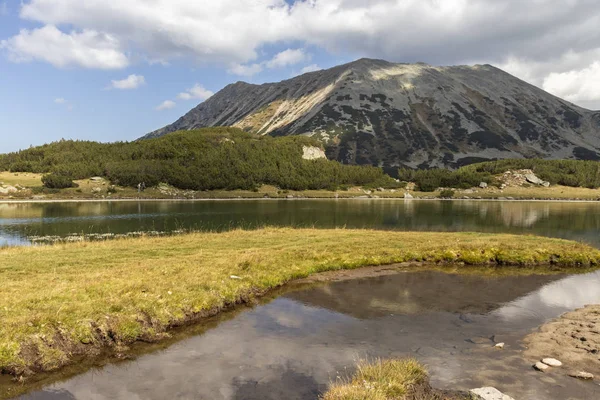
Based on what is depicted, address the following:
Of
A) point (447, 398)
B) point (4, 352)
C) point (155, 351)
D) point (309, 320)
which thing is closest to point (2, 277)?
point (4, 352)

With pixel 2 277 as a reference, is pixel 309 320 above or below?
below

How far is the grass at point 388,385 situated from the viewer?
1132 cm

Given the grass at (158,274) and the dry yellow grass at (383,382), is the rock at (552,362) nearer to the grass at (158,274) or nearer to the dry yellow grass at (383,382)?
the dry yellow grass at (383,382)

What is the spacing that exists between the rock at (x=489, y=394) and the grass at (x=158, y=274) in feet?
44.0

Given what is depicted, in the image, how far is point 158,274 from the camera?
2375 centimetres

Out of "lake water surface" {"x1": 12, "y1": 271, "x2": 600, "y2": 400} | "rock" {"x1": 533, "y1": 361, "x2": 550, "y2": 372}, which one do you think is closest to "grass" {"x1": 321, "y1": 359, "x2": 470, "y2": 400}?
"lake water surface" {"x1": 12, "y1": 271, "x2": 600, "y2": 400}

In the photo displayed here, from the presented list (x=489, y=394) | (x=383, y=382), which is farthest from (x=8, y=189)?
(x=489, y=394)

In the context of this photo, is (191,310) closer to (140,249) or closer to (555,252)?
(140,249)

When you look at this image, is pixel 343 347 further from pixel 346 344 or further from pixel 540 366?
pixel 540 366

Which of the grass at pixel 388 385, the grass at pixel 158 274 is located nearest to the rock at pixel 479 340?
the grass at pixel 388 385

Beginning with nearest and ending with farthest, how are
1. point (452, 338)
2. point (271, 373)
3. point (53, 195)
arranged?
point (271, 373) < point (452, 338) < point (53, 195)

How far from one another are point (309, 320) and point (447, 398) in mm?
9448

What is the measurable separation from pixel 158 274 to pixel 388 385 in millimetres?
16732

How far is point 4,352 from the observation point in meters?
13.8
